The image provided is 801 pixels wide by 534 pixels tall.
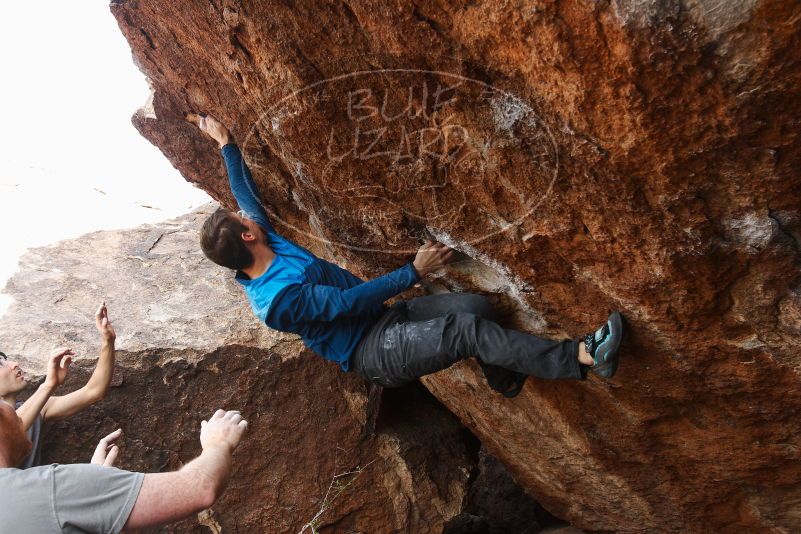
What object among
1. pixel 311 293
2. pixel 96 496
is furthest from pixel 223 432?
pixel 311 293

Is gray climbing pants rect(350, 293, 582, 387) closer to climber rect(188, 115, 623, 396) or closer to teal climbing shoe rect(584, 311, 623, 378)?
climber rect(188, 115, 623, 396)

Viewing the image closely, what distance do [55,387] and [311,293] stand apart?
1661 millimetres

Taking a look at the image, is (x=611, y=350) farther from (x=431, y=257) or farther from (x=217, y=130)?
(x=217, y=130)

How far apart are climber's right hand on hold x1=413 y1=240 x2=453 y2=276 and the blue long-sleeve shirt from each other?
8cm

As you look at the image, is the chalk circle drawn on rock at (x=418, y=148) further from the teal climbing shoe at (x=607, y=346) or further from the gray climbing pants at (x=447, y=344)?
the teal climbing shoe at (x=607, y=346)

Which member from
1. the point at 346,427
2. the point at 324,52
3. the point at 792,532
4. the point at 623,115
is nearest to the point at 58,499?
the point at 324,52

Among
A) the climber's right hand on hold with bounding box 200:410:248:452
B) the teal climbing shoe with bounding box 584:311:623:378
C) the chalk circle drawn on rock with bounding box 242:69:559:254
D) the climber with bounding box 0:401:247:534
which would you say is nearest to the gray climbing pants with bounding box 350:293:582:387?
the teal climbing shoe with bounding box 584:311:623:378

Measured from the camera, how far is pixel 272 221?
4070mm

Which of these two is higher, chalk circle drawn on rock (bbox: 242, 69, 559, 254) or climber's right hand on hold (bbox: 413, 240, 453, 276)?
chalk circle drawn on rock (bbox: 242, 69, 559, 254)

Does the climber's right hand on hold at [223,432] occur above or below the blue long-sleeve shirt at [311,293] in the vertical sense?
below

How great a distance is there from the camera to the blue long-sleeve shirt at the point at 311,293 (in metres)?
2.96

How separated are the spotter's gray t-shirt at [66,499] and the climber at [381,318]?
1094 mm

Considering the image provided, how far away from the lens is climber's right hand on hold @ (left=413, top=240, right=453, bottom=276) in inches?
121

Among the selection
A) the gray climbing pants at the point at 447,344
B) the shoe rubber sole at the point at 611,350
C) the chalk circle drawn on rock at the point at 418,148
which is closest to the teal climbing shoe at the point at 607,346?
the shoe rubber sole at the point at 611,350
